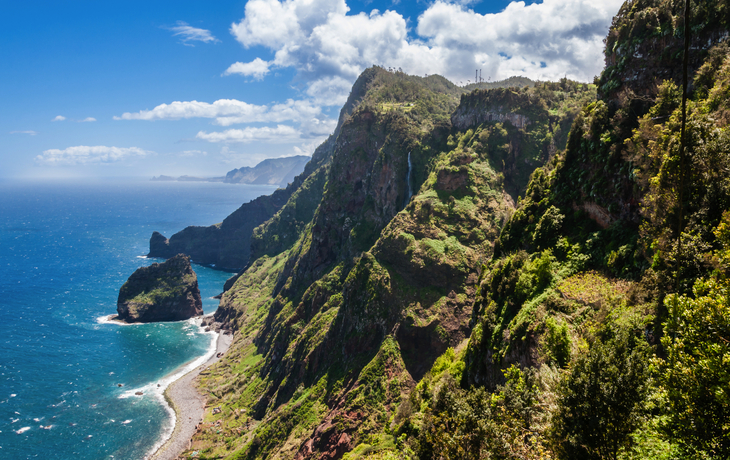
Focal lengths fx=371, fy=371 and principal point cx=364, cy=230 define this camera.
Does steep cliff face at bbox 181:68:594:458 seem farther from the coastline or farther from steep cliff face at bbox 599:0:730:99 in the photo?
steep cliff face at bbox 599:0:730:99

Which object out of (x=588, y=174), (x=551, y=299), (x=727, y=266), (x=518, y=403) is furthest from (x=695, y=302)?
(x=588, y=174)

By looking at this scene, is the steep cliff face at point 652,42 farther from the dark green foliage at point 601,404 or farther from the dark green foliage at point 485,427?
the dark green foliage at point 485,427

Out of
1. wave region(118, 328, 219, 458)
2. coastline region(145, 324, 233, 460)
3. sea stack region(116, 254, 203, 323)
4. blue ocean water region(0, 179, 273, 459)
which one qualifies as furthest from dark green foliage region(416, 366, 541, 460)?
sea stack region(116, 254, 203, 323)

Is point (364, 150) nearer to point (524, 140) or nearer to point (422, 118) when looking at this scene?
point (422, 118)

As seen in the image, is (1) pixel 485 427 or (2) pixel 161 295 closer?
(1) pixel 485 427

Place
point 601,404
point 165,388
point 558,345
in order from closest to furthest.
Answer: point 601,404, point 558,345, point 165,388

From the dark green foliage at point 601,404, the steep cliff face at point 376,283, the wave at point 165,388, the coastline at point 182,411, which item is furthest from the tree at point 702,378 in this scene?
the wave at point 165,388

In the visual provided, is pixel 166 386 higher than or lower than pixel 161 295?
lower

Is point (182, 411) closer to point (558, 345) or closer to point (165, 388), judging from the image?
point (165, 388)

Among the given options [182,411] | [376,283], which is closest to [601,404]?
[376,283]
